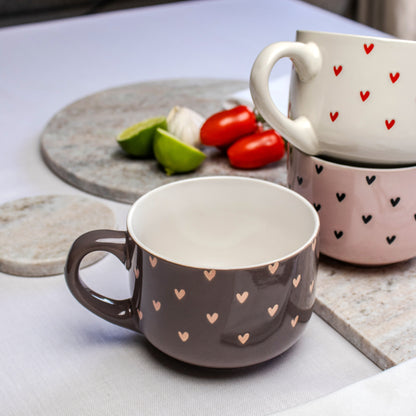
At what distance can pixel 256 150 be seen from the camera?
81 centimetres

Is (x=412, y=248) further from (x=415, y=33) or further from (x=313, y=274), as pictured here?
(x=415, y=33)

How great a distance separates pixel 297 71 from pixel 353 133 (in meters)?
0.08

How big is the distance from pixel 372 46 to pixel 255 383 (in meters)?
0.30

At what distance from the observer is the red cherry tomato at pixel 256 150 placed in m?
0.81

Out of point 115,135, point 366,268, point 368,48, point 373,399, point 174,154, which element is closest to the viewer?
point 373,399

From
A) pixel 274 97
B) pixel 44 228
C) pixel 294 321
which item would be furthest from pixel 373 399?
pixel 274 97

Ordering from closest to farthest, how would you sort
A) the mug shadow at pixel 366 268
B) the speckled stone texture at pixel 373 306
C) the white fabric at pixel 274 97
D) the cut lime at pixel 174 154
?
the speckled stone texture at pixel 373 306
the mug shadow at pixel 366 268
the cut lime at pixel 174 154
the white fabric at pixel 274 97

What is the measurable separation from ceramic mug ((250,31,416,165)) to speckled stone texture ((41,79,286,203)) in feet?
0.85

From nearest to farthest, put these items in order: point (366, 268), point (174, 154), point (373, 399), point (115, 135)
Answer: point (373, 399)
point (366, 268)
point (174, 154)
point (115, 135)

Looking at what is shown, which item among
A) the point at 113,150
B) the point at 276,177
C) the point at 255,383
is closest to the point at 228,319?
the point at 255,383

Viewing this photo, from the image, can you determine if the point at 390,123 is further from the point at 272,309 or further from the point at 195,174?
the point at 195,174

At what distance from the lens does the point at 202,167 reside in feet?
2.77

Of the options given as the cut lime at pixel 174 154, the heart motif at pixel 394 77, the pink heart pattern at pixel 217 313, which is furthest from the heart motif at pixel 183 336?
the cut lime at pixel 174 154

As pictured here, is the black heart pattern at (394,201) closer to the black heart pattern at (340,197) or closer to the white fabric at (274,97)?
the black heart pattern at (340,197)
